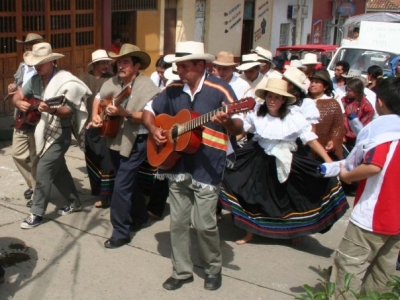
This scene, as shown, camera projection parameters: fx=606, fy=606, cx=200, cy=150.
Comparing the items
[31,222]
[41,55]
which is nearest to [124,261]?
[31,222]

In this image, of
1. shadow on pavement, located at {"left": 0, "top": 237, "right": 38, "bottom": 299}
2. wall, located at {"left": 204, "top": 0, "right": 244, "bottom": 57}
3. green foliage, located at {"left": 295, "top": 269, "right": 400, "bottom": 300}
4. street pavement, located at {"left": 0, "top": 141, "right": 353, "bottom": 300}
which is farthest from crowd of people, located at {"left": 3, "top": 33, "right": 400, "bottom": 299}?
wall, located at {"left": 204, "top": 0, "right": 244, "bottom": 57}

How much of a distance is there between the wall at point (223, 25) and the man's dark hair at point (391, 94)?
14569 millimetres

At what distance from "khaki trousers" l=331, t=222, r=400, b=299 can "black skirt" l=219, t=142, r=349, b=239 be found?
136 cm

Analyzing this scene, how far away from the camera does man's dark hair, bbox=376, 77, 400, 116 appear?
146 inches

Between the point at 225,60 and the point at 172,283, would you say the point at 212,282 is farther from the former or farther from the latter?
the point at 225,60

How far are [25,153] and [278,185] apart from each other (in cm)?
264

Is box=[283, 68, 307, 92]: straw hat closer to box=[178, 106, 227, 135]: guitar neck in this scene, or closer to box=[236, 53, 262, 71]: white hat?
box=[236, 53, 262, 71]: white hat

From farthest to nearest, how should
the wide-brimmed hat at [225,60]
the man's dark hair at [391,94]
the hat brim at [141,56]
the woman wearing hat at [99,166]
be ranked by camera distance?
the wide-brimmed hat at [225,60]
the woman wearing hat at [99,166]
the hat brim at [141,56]
the man's dark hair at [391,94]

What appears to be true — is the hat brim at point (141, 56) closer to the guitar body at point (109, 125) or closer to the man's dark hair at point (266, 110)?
the guitar body at point (109, 125)

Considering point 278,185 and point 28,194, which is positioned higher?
point 278,185

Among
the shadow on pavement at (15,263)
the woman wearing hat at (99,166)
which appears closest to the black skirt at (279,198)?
the woman wearing hat at (99,166)

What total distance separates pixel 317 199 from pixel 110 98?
207 centimetres

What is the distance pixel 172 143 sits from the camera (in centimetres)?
443

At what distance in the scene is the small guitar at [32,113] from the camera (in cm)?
548
